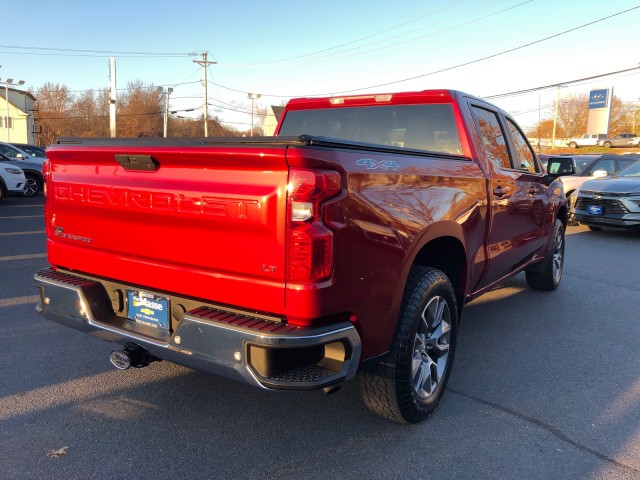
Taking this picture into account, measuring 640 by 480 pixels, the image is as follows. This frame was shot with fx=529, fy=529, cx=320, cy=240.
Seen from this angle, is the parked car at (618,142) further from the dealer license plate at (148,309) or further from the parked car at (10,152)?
the dealer license plate at (148,309)

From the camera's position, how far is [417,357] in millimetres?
3125

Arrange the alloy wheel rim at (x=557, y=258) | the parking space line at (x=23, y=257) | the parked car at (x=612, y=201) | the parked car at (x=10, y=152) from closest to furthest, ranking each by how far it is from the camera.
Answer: the alloy wheel rim at (x=557, y=258) < the parking space line at (x=23, y=257) < the parked car at (x=612, y=201) < the parked car at (x=10, y=152)

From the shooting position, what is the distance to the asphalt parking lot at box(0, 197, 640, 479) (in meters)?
2.73

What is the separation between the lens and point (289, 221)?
2.28 metres

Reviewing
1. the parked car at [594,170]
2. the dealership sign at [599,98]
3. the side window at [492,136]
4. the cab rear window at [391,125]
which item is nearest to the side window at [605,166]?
the parked car at [594,170]

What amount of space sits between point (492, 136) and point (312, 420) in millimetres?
2728

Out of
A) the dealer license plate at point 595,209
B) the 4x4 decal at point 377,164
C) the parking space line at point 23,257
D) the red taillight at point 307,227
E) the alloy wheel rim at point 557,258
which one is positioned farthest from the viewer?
the dealer license plate at point 595,209

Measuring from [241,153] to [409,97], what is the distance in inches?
89.6

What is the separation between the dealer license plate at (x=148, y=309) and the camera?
108 inches

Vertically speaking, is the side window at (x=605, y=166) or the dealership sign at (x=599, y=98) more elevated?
the dealership sign at (x=599, y=98)

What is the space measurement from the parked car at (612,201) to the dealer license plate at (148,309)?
10566 mm

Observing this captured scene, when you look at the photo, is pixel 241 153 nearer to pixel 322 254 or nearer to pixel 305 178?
pixel 305 178

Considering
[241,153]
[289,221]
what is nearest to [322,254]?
[289,221]

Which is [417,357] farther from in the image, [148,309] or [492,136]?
[492,136]
